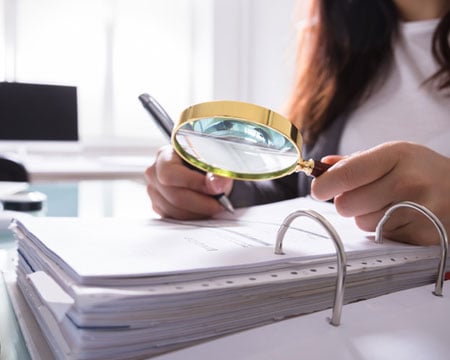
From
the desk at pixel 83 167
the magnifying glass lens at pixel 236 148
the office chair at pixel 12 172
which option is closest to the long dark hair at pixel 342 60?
the magnifying glass lens at pixel 236 148

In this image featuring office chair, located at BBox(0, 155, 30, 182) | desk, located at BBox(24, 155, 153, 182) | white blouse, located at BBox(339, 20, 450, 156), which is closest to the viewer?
white blouse, located at BBox(339, 20, 450, 156)

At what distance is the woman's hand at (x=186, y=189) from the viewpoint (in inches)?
20.1

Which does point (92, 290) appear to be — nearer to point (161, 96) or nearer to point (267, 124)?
point (267, 124)

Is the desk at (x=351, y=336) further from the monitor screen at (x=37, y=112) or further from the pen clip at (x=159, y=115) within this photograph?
the monitor screen at (x=37, y=112)

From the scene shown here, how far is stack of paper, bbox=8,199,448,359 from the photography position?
0.74ft

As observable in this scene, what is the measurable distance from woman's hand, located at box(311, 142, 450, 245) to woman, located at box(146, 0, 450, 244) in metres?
0.17

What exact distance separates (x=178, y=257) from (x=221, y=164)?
0.47ft

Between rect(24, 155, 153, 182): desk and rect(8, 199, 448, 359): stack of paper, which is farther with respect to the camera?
rect(24, 155, 153, 182): desk

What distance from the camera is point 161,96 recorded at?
274cm

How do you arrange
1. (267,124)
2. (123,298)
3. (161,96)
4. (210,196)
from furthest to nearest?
(161,96) < (210,196) < (267,124) < (123,298)

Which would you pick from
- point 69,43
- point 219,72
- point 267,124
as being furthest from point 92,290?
point 219,72

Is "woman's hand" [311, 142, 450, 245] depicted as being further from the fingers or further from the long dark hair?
the long dark hair

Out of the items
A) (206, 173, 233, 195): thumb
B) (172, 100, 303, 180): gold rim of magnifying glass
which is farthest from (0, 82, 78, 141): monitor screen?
(172, 100, 303, 180): gold rim of magnifying glass

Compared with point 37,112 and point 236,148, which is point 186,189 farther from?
point 37,112
